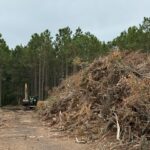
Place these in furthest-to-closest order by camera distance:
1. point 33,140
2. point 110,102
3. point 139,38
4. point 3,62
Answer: point 3,62 → point 139,38 → point 110,102 → point 33,140

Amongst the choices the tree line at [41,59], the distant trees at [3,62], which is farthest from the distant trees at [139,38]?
the distant trees at [3,62]

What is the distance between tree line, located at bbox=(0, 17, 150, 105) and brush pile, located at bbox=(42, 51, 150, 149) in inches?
1542

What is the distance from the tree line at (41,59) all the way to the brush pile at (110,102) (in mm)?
39166

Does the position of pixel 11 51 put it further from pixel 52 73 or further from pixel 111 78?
pixel 111 78

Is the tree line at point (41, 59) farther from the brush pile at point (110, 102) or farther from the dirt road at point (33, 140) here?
the dirt road at point (33, 140)

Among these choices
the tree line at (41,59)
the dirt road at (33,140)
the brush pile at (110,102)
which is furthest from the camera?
the tree line at (41,59)

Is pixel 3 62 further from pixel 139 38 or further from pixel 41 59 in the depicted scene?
pixel 139 38

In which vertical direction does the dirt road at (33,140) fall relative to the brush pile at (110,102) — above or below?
below

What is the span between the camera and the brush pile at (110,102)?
34.2 feet

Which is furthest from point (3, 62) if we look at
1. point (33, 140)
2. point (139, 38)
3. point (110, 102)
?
point (33, 140)

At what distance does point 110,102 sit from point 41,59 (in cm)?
4722

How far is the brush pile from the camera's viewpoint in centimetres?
1042

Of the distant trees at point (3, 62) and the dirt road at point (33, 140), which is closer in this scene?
the dirt road at point (33, 140)

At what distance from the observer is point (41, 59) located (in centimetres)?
5891
